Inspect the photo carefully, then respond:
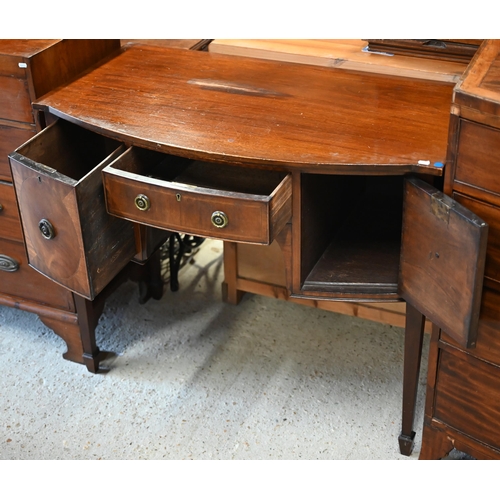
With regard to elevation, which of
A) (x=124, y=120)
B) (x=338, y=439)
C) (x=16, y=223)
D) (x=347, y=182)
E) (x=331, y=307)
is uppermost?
(x=124, y=120)

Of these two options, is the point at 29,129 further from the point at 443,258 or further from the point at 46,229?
the point at 443,258

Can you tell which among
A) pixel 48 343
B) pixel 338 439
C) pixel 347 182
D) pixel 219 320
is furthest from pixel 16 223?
pixel 338 439

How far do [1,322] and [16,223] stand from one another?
1.40 feet

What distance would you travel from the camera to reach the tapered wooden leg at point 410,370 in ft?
5.19

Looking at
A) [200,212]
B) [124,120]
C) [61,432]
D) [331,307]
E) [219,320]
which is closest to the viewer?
[200,212]

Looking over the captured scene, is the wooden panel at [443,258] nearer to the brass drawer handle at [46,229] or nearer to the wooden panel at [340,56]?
the wooden panel at [340,56]

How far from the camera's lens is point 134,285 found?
227 cm

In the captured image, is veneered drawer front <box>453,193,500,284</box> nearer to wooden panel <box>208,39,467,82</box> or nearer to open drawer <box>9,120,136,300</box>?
wooden panel <box>208,39,467,82</box>

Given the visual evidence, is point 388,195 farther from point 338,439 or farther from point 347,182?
point 338,439

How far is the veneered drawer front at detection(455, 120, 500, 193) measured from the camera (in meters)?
1.21

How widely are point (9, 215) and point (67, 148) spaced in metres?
0.26

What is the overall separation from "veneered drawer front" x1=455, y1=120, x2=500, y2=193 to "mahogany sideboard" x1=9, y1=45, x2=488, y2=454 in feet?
0.17

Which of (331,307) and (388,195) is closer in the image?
(388,195)

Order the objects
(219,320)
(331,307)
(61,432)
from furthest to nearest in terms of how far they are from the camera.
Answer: (219,320), (331,307), (61,432)
